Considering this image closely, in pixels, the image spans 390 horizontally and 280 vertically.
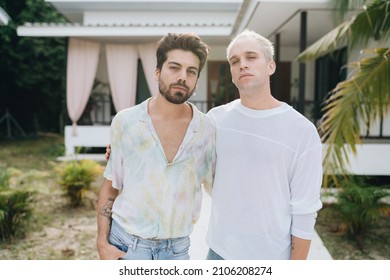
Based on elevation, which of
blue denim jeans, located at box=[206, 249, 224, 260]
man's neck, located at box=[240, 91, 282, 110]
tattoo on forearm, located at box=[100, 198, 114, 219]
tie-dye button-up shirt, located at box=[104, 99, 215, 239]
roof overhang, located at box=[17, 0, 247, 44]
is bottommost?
blue denim jeans, located at box=[206, 249, 224, 260]

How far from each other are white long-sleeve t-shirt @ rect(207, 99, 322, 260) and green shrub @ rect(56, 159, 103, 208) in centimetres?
405

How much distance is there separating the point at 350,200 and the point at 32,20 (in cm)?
1266

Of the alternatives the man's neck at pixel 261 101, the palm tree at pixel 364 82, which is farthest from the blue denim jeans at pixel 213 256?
the palm tree at pixel 364 82

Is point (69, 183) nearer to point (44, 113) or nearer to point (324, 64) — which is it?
point (324, 64)

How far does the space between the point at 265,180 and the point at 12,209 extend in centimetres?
365

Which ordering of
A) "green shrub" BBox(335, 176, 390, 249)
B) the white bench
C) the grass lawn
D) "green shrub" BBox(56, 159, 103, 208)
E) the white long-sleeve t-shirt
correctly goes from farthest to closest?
the white bench < "green shrub" BBox(56, 159, 103, 208) < "green shrub" BBox(335, 176, 390, 249) < the grass lawn < the white long-sleeve t-shirt

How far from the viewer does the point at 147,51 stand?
9.27 meters

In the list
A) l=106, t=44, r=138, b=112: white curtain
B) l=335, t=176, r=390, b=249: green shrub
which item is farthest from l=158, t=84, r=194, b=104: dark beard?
l=106, t=44, r=138, b=112: white curtain

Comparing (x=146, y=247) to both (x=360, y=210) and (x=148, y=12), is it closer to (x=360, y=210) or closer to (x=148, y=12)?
(x=360, y=210)

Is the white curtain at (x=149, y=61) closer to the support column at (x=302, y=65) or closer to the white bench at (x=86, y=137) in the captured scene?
the white bench at (x=86, y=137)

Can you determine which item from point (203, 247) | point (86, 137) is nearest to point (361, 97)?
point (203, 247)

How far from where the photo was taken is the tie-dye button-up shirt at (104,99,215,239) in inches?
74.6

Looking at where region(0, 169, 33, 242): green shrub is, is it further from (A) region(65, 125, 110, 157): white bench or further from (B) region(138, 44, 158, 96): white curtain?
(B) region(138, 44, 158, 96): white curtain
